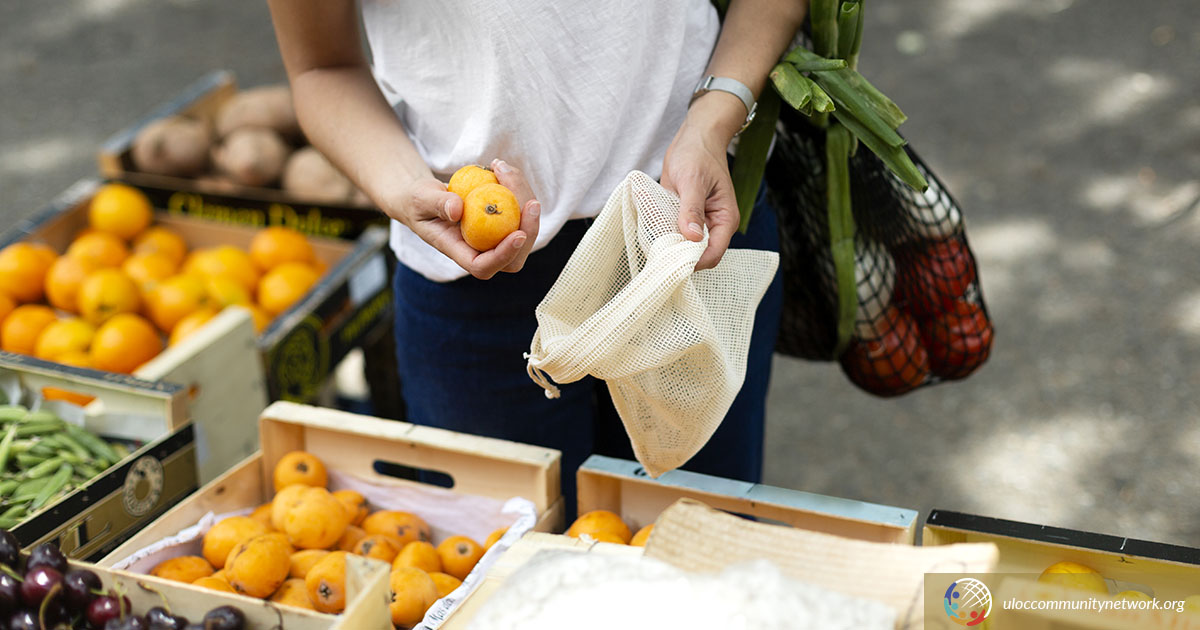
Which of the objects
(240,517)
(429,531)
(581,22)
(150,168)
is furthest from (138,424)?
(150,168)

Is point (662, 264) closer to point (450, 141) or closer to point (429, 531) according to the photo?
point (450, 141)

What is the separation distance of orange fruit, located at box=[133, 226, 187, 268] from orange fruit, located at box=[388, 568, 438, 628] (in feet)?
6.39

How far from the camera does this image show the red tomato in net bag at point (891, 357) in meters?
2.05

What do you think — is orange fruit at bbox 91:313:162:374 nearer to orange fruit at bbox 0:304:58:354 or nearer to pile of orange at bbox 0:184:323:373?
pile of orange at bbox 0:184:323:373

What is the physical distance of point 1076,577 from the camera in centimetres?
142

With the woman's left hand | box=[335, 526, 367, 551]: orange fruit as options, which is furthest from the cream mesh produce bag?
box=[335, 526, 367, 551]: orange fruit

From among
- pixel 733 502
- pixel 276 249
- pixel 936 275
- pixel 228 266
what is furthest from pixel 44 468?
pixel 936 275

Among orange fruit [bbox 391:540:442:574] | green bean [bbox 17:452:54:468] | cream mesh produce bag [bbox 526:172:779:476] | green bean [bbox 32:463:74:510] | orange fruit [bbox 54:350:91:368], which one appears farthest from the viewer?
orange fruit [bbox 54:350:91:368]

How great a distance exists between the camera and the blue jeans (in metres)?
1.68

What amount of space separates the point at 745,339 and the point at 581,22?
51cm

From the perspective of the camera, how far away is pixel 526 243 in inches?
56.7

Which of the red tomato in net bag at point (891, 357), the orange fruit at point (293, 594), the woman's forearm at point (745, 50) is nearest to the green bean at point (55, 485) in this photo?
the orange fruit at point (293, 594)

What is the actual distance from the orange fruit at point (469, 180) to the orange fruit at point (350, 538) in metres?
0.68

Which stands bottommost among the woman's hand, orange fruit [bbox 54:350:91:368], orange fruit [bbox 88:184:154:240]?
orange fruit [bbox 54:350:91:368]
